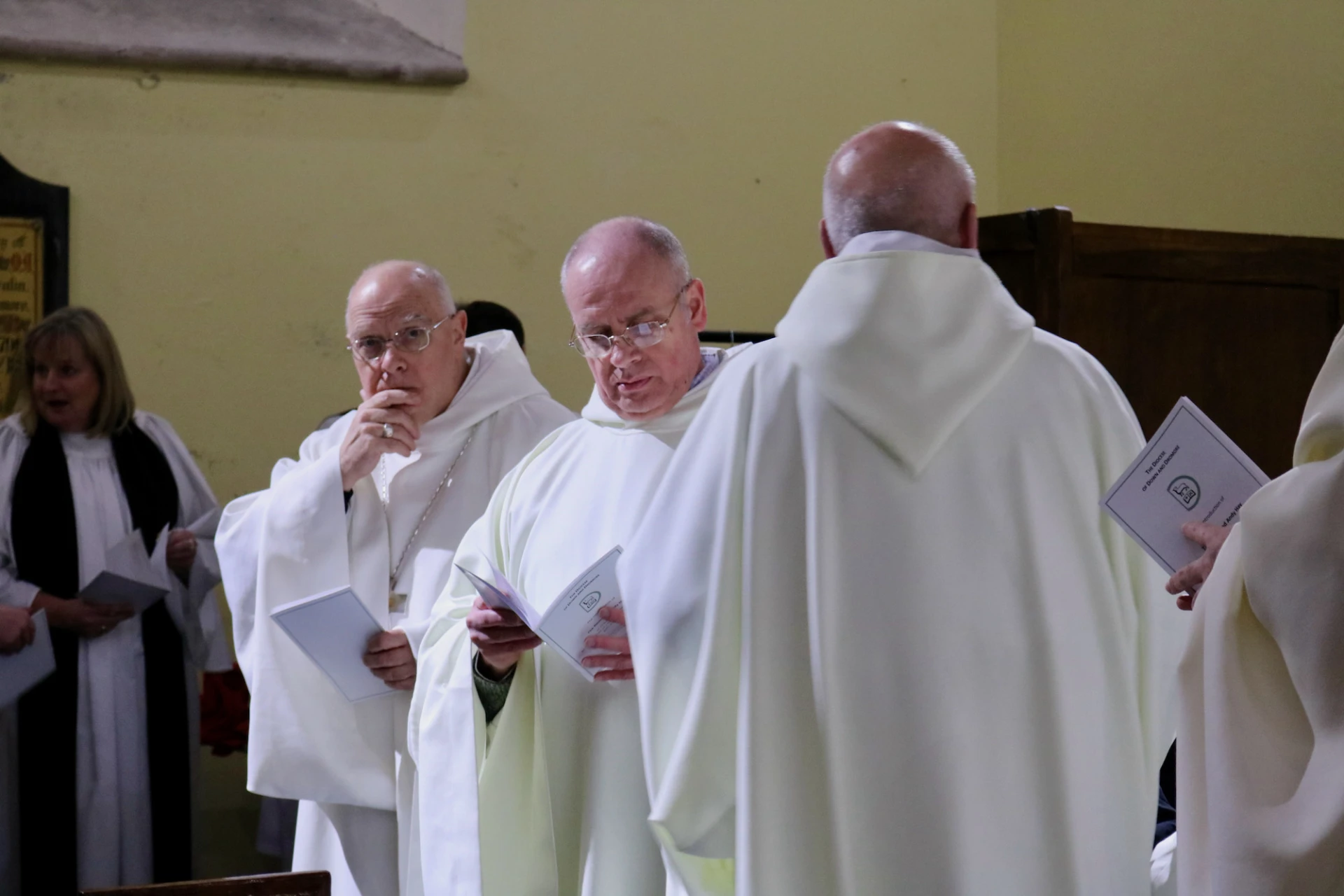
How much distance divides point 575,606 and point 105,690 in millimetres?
3341

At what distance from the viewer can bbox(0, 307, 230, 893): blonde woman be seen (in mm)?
5254

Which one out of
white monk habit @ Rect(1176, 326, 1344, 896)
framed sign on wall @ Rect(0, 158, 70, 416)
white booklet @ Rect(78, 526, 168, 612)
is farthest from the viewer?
framed sign on wall @ Rect(0, 158, 70, 416)

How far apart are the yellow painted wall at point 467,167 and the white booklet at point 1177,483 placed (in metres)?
4.57

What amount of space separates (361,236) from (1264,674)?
5157 millimetres

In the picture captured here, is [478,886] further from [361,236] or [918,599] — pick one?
[361,236]

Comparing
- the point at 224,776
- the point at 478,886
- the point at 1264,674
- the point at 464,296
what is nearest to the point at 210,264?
the point at 464,296

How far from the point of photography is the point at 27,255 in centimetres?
596

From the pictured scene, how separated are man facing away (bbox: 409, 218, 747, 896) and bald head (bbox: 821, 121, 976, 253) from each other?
0.83 metres

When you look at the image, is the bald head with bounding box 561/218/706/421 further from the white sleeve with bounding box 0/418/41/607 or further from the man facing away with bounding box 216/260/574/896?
the white sleeve with bounding box 0/418/41/607

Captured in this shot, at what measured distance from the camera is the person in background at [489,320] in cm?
530

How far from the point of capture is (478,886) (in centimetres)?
302

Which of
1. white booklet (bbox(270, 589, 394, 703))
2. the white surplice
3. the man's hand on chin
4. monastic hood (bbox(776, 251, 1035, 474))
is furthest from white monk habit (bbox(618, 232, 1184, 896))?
the white surplice

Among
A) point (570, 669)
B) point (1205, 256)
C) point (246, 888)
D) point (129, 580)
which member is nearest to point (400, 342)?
point (570, 669)

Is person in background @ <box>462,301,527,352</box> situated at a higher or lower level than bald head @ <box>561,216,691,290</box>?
lower
